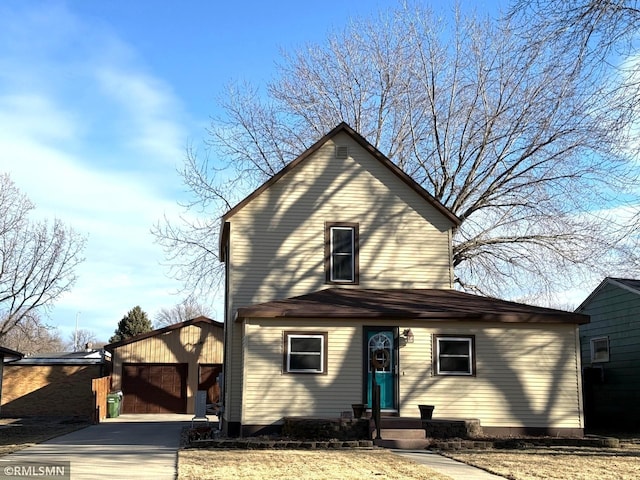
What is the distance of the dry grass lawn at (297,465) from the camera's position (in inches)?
443

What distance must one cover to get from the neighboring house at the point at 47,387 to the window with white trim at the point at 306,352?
59.4 feet

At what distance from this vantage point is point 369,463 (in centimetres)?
1280

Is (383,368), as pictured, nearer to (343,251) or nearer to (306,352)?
(306,352)

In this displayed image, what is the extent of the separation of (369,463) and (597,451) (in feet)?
17.8

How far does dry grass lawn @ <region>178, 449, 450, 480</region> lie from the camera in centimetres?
1126

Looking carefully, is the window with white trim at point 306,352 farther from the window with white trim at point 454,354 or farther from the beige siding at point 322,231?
the window with white trim at point 454,354

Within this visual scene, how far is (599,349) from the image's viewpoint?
25.0m

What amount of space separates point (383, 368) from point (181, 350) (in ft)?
51.6

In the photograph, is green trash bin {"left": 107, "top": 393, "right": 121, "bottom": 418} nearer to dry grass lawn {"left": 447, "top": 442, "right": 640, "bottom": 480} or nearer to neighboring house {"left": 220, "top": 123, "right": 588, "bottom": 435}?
neighboring house {"left": 220, "top": 123, "right": 588, "bottom": 435}

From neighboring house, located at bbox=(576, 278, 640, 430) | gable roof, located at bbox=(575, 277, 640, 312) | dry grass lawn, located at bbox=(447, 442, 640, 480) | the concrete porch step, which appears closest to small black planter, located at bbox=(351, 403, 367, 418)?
the concrete porch step

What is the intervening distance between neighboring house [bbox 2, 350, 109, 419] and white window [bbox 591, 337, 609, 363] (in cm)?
2138

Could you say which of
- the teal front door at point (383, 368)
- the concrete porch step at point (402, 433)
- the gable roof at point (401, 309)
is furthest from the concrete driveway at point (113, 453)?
the teal front door at point (383, 368)

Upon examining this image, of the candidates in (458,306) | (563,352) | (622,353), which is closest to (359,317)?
(458,306)

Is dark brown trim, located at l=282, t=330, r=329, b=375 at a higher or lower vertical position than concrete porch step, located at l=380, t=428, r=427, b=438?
higher
